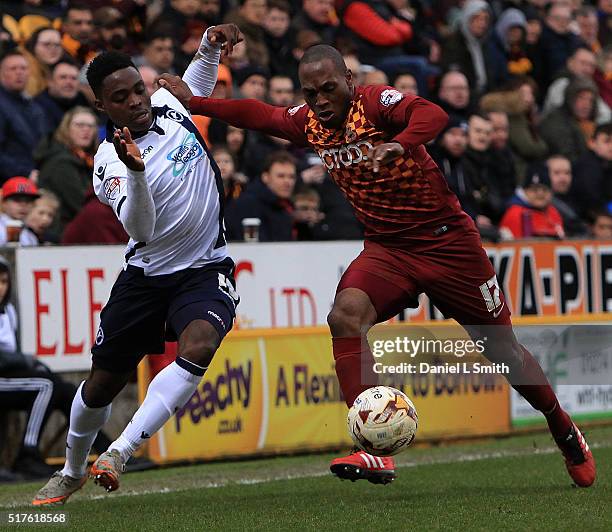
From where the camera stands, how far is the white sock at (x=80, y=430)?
26.6 feet

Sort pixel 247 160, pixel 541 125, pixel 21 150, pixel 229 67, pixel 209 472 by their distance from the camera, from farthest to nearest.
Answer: pixel 541 125 → pixel 229 67 → pixel 247 160 → pixel 21 150 → pixel 209 472

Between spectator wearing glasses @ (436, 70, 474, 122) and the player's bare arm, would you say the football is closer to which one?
the player's bare arm

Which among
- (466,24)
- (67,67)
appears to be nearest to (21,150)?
(67,67)

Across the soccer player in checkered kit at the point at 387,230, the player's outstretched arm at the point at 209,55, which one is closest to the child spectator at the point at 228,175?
the player's outstretched arm at the point at 209,55

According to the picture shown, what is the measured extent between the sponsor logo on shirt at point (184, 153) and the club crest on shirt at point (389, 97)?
1107 millimetres

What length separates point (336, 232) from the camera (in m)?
13.1

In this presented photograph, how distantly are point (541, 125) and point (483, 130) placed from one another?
2.97 metres

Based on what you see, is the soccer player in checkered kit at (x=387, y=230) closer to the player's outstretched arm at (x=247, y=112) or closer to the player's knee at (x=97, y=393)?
the player's outstretched arm at (x=247, y=112)

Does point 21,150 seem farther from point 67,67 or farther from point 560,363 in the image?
point 560,363

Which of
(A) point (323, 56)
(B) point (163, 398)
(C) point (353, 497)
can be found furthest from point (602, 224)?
(B) point (163, 398)

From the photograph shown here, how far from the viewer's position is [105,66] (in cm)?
770

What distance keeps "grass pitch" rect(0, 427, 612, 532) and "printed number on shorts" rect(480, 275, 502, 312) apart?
3.70ft

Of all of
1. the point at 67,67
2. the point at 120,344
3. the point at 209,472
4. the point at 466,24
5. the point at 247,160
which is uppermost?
the point at 466,24

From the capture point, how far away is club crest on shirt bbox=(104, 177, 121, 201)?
24.9 ft
